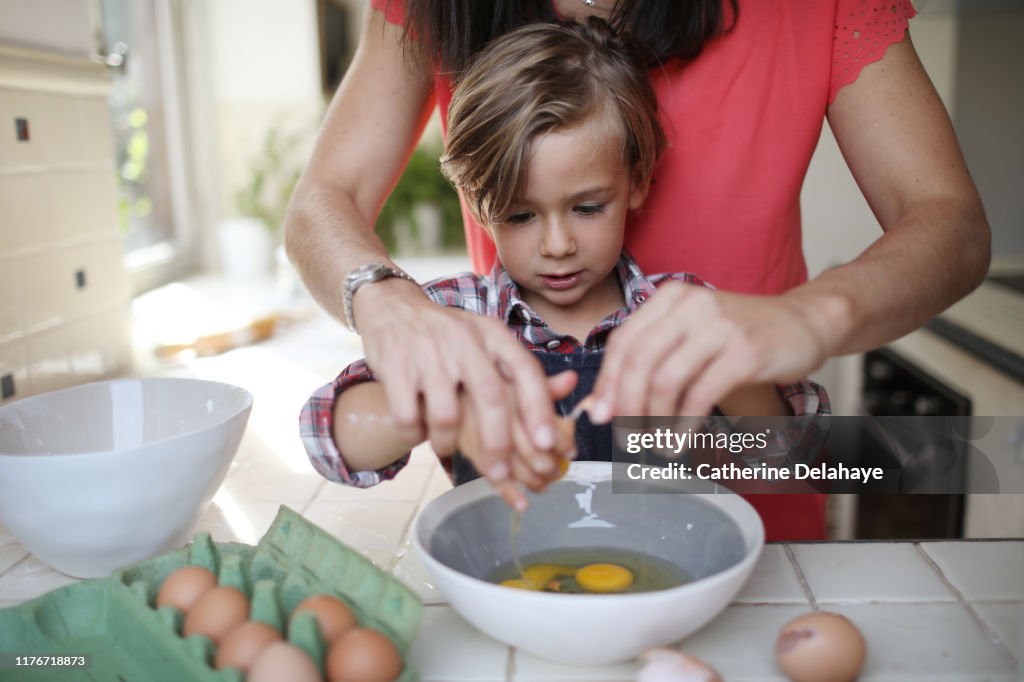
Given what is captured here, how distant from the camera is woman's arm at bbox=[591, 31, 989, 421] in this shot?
2.22 ft

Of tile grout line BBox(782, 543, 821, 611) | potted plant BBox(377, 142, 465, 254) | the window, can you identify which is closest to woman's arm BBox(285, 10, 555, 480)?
tile grout line BBox(782, 543, 821, 611)

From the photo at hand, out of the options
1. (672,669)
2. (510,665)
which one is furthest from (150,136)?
(672,669)

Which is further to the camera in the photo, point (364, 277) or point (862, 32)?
point (862, 32)

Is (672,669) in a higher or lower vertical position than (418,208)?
lower

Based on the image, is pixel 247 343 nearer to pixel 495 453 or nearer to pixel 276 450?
pixel 276 450

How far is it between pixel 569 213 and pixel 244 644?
626mm

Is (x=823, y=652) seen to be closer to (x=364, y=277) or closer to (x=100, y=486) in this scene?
(x=364, y=277)

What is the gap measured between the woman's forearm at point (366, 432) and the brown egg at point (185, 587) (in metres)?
0.23

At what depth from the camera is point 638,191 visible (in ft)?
3.82

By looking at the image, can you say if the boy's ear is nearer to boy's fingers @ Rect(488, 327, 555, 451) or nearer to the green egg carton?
boy's fingers @ Rect(488, 327, 555, 451)

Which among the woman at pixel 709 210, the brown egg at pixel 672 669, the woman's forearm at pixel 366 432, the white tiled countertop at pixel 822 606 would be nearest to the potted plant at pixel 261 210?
the woman at pixel 709 210

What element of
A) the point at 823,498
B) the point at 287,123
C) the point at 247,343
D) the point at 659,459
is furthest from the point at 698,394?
the point at 287,123

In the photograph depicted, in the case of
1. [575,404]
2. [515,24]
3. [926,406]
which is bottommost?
[926,406]

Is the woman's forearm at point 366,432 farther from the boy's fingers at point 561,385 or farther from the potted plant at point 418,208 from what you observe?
the potted plant at point 418,208
